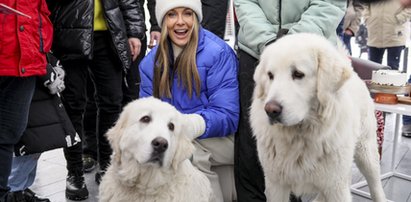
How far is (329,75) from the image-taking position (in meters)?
1.77

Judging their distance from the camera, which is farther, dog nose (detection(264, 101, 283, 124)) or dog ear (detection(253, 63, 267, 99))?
dog ear (detection(253, 63, 267, 99))

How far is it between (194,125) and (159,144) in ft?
1.48

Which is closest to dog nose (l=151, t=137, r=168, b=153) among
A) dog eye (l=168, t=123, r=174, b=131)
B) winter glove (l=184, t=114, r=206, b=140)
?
dog eye (l=168, t=123, r=174, b=131)

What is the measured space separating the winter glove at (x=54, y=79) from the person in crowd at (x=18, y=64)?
5.3 inches

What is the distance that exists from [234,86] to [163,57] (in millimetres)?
463

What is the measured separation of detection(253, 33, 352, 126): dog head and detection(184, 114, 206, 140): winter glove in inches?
20.3

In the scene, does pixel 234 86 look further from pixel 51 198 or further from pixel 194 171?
pixel 51 198

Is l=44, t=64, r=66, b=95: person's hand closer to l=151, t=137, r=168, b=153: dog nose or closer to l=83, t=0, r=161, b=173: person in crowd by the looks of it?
l=151, t=137, r=168, b=153: dog nose

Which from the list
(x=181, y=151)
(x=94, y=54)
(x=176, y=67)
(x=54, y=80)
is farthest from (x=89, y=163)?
(x=181, y=151)

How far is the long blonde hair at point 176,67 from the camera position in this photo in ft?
8.13

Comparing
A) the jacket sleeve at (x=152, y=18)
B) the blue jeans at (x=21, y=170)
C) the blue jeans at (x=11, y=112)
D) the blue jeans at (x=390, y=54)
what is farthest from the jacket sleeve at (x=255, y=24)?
the blue jeans at (x=390, y=54)

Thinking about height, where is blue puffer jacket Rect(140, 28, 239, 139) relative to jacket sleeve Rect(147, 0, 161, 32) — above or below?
below

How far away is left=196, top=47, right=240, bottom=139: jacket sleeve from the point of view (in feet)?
8.04

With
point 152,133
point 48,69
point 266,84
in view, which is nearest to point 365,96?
point 266,84
